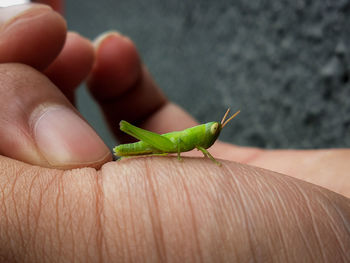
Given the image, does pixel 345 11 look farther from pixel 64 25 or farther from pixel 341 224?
pixel 64 25

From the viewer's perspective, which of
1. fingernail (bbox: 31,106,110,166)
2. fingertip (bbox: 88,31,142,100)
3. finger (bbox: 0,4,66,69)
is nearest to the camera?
fingernail (bbox: 31,106,110,166)

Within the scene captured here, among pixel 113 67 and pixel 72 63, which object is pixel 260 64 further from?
pixel 72 63

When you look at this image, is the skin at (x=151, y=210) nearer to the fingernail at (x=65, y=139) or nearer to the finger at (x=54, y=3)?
the fingernail at (x=65, y=139)

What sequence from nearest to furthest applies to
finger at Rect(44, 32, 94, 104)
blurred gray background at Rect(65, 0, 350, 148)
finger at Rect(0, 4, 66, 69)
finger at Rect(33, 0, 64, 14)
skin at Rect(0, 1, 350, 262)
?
skin at Rect(0, 1, 350, 262)
finger at Rect(0, 4, 66, 69)
blurred gray background at Rect(65, 0, 350, 148)
finger at Rect(44, 32, 94, 104)
finger at Rect(33, 0, 64, 14)

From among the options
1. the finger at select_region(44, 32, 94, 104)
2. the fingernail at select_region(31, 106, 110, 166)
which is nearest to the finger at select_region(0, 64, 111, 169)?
the fingernail at select_region(31, 106, 110, 166)

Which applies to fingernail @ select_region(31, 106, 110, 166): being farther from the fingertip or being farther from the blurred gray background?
the blurred gray background

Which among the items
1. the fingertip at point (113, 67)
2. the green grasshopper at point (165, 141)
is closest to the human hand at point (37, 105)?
the green grasshopper at point (165, 141)

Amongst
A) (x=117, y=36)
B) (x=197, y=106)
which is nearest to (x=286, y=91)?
(x=197, y=106)
